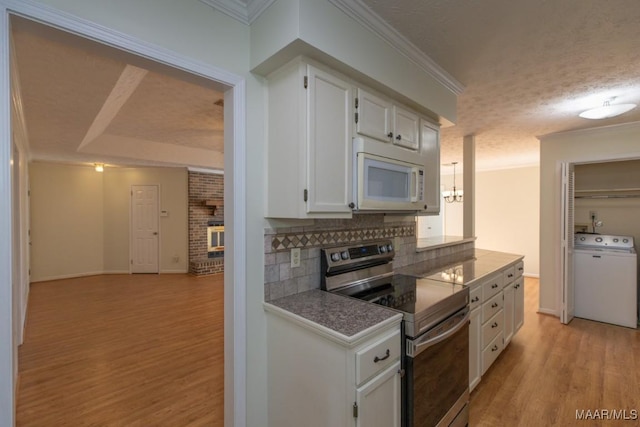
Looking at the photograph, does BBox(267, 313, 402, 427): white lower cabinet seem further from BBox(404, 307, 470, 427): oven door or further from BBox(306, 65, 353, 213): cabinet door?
BBox(306, 65, 353, 213): cabinet door

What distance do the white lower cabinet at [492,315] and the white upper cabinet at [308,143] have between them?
1.38 meters

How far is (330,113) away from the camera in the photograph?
5.18ft

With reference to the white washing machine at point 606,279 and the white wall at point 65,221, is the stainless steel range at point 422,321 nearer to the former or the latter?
the white washing machine at point 606,279

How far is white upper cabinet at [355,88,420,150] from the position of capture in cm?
175

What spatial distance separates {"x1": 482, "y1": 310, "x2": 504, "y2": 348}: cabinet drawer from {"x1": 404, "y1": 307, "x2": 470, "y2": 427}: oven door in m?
0.55

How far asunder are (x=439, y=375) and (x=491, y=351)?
1207 mm

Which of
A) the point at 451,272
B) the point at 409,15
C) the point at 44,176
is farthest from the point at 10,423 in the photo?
the point at 44,176

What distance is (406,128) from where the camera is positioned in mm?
2115

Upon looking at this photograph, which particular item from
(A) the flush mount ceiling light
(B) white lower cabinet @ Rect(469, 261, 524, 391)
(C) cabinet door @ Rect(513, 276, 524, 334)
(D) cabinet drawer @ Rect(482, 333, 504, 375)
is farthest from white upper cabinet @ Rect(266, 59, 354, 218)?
(A) the flush mount ceiling light

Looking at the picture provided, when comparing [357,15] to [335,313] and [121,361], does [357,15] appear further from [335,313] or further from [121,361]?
[121,361]

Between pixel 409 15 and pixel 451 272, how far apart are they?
1.91m

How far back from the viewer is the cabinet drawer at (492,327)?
7.92ft

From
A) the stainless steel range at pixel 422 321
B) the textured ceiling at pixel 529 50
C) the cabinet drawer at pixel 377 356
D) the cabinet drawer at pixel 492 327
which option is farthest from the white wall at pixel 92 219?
the cabinet drawer at pixel 377 356

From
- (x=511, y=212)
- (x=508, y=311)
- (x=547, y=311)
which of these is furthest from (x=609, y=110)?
(x=511, y=212)
